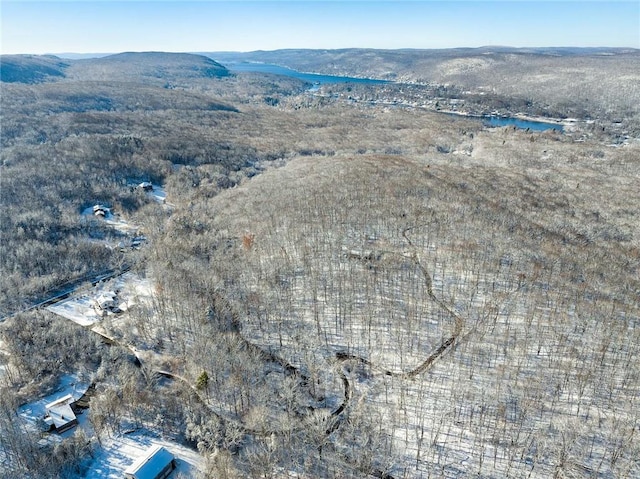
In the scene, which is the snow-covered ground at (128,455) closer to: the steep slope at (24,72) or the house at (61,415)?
the house at (61,415)

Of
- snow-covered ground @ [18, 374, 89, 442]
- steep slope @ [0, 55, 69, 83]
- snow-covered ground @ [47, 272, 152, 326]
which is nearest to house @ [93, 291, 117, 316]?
snow-covered ground @ [47, 272, 152, 326]

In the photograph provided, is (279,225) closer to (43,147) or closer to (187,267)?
(187,267)

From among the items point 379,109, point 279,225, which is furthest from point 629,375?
point 379,109

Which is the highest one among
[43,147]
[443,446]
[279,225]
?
[43,147]

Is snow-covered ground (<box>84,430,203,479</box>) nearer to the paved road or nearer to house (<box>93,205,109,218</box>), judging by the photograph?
the paved road

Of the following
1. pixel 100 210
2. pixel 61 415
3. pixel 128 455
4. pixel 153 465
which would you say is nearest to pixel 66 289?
pixel 61 415

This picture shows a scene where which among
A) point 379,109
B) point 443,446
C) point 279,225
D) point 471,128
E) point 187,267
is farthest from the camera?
point 379,109

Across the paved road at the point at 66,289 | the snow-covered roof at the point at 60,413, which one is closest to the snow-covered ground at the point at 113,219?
the paved road at the point at 66,289
